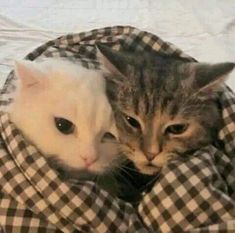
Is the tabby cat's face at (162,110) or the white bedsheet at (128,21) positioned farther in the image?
the white bedsheet at (128,21)

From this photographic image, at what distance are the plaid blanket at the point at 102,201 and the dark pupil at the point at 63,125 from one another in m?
0.05

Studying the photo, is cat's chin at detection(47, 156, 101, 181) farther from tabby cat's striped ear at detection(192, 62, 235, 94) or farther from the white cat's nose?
tabby cat's striped ear at detection(192, 62, 235, 94)

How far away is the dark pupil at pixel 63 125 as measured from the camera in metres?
0.84

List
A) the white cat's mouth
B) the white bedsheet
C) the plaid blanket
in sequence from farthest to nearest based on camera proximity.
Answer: the white bedsheet → the white cat's mouth → the plaid blanket

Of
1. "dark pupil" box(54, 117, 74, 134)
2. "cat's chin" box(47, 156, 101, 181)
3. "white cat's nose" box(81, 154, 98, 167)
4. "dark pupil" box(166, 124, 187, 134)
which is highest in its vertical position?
"dark pupil" box(54, 117, 74, 134)

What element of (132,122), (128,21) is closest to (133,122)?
(132,122)

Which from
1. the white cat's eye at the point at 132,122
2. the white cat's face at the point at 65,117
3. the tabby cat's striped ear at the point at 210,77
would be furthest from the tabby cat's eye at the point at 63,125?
the tabby cat's striped ear at the point at 210,77

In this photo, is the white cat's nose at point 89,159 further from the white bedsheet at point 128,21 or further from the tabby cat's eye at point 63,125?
the white bedsheet at point 128,21

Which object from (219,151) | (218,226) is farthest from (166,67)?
(218,226)

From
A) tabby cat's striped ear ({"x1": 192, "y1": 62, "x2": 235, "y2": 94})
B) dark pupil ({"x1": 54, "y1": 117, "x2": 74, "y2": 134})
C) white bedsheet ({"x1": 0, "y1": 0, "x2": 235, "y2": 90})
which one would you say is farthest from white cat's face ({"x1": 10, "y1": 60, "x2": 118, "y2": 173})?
white bedsheet ({"x1": 0, "y1": 0, "x2": 235, "y2": 90})

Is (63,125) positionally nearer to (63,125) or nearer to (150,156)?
(63,125)

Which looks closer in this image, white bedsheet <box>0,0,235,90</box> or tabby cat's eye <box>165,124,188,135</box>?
tabby cat's eye <box>165,124,188,135</box>

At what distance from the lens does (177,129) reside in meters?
0.90

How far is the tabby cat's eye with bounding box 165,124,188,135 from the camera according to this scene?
89 cm
